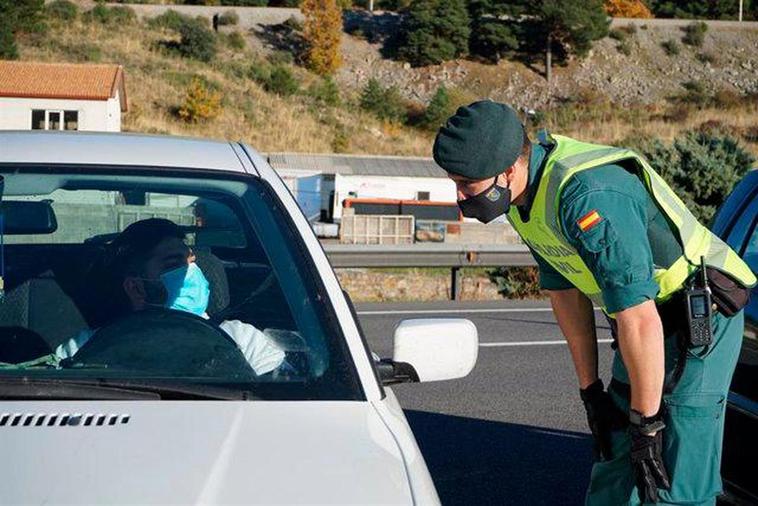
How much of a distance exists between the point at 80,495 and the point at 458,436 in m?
4.73

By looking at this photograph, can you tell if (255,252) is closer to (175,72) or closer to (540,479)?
(540,479)

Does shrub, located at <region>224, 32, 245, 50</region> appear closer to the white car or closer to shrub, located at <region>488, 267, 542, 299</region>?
shrub, located at <region>488, 267, 542, 299</region>

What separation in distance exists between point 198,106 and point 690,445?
5745 cm

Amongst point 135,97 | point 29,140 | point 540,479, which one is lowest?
point 135,97

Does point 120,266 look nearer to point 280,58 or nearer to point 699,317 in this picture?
point 699,317

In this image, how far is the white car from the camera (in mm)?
2432

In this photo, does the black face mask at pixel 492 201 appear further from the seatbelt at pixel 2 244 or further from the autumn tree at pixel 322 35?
the autumn tree at pixel 322 35

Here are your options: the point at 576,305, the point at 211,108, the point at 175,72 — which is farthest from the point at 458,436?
the point at 175,72

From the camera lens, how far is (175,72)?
66.7 metres

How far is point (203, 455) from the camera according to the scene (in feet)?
8.15

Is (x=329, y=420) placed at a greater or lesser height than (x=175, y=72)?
greater

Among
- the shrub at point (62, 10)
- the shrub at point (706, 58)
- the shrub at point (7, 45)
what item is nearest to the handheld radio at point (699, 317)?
the shrub at point (7, 45)

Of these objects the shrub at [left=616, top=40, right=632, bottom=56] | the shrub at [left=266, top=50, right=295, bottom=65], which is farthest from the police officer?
the shrub at [left=616, top=40, right=632, bottom=56]

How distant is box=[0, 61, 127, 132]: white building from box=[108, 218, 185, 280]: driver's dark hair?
48.2 metres
